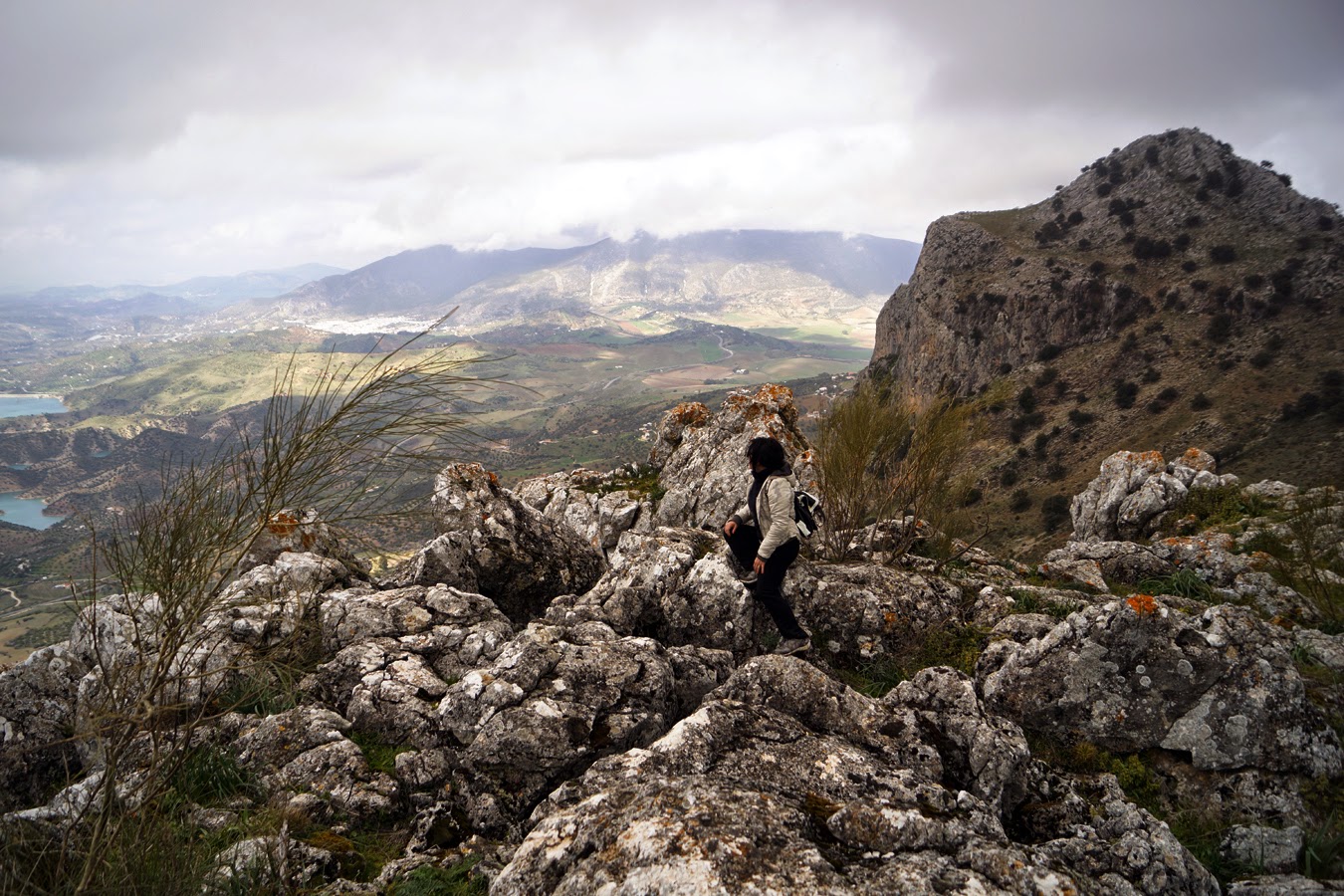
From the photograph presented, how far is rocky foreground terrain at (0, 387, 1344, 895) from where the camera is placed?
162 inches

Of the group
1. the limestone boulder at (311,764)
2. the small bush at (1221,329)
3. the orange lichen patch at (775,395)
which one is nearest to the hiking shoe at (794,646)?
the limestone boulder at (311,764)

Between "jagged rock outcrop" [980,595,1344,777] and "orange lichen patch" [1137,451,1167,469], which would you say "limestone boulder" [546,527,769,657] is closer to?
"jagged rock outcrop" [980,595,1344,777]

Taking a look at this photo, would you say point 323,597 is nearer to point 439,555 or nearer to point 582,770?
point 439,555

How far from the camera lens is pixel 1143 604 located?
730 cm

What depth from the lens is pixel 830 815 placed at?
4.69 metres

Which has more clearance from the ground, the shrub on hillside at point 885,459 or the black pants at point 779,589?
the shrub on hillside at point 885,459

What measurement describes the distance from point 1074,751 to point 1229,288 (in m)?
83.2

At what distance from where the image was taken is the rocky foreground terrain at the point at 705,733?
13.5 feet

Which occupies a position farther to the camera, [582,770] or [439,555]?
[439,555]

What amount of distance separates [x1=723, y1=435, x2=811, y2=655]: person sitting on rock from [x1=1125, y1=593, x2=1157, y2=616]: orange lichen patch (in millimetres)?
4299

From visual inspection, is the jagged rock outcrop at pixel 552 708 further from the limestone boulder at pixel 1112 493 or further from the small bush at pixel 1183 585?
the limestone boulder at pixel 1112 493

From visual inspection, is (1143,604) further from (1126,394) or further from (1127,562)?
(1126,394)

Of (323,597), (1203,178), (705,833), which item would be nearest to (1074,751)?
(705,833)

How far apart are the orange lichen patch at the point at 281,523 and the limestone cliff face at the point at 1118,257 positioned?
62.0 meters
